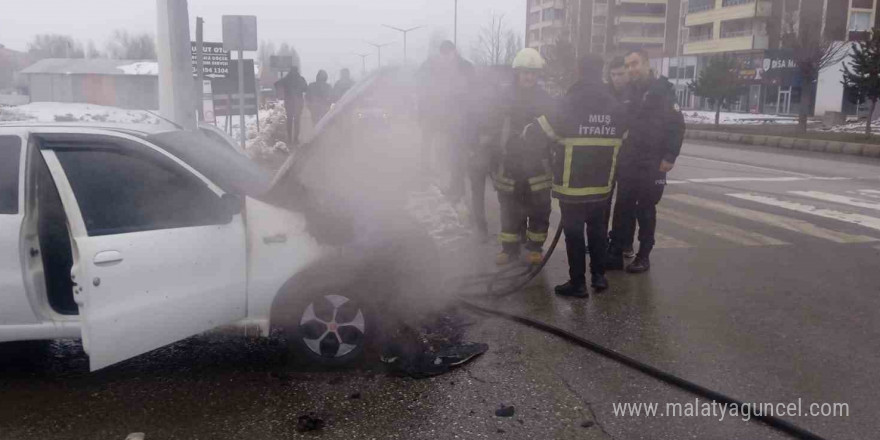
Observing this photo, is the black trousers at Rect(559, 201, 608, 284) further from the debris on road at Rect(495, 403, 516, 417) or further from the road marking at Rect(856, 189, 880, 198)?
the road marking at Rect(856, 189, 880, 198)

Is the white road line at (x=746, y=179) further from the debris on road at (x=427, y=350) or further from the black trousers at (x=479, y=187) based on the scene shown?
the debris on road at (x=427, y=350)

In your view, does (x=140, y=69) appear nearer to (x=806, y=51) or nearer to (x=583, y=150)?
(x=583, y=150)

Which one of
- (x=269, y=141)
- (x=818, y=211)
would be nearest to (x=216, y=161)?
(x=818, y=211)

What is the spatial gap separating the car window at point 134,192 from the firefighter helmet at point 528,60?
3.17 metres

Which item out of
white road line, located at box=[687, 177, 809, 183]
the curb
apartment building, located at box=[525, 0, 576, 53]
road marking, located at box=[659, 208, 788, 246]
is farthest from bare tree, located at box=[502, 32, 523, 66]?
apartment building, located at box=[525, 0, 576, 53]

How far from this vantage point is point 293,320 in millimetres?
4000

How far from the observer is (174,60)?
23.9ft

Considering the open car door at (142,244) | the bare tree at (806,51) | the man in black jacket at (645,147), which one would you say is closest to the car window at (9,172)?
the open car door at (142,244)

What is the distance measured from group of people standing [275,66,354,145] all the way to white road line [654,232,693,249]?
25.2 feet

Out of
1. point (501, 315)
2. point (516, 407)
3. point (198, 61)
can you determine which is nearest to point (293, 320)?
point (516, 407)

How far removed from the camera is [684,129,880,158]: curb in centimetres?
1942

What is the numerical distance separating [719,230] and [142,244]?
253 inches

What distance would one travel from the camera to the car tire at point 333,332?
4055 millimetres

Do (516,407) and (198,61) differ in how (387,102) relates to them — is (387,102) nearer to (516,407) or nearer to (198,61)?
(516,407)
